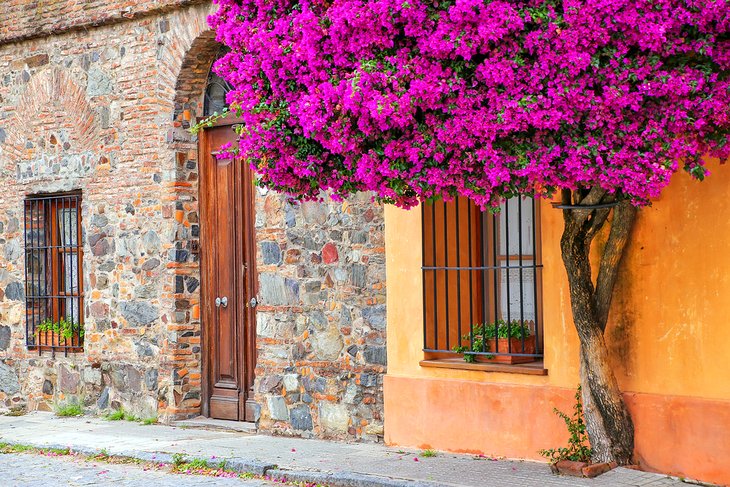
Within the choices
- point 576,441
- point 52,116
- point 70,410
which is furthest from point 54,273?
point 576,441

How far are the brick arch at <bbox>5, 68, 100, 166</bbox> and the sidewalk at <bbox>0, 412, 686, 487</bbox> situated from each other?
3067 mm

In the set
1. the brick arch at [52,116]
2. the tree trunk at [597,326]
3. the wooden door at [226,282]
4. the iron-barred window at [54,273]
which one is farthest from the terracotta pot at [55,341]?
the tree trunk at [597,326]

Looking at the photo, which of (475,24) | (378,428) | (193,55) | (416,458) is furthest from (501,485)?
(193,55)

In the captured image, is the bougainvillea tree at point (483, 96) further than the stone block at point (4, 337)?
No

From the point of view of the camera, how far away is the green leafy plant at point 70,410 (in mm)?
12836

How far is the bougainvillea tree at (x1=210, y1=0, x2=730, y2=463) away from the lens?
687cm

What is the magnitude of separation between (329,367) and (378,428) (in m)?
0.74

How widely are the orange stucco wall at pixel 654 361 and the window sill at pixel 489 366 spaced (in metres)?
0.06

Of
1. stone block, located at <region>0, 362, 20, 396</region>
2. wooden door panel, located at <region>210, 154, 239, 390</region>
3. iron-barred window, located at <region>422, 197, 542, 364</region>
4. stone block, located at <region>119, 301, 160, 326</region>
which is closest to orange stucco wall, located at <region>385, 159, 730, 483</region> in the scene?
iron-barred window, located at <region>422, 197, 542, 364</region>

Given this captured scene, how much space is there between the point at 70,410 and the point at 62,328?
944mm

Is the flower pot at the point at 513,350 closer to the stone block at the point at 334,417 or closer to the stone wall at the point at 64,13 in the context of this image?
the stone block at the point at 334,417

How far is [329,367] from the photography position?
10.5m

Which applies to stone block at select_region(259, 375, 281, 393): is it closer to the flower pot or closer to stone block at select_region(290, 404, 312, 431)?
stone block at select_region(290, 404, 312, 431)

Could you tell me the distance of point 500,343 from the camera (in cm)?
947
